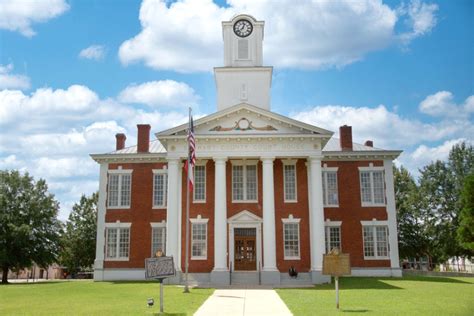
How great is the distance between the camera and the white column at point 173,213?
111 ft

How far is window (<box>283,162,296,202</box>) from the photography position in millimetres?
36688

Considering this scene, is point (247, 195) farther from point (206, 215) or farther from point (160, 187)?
point (160, 187)

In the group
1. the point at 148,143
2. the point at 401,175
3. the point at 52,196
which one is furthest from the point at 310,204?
the point at 401,175

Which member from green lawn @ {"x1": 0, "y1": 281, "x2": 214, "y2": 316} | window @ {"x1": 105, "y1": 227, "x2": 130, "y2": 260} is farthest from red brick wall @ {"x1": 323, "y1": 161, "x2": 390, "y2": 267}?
green lawn @ {"x1": 0, "y1": 281, "x2": 214, "y2": 316}

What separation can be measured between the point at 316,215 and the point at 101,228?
56.3 ft

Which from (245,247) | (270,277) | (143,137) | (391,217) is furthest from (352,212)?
(143,137)

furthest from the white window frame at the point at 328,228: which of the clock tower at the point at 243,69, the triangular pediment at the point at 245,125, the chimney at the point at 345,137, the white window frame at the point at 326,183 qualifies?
the clock tower at the point at 243,69

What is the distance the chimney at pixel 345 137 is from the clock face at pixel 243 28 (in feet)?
36.2

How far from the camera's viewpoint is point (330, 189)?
4031cm

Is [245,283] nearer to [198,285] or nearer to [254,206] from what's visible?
[198,285]

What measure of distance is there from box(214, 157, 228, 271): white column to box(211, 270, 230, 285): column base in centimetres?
22

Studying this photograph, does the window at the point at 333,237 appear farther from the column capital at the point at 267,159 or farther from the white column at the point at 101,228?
the white column at the point at 101,228

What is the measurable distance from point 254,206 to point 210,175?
3.88m

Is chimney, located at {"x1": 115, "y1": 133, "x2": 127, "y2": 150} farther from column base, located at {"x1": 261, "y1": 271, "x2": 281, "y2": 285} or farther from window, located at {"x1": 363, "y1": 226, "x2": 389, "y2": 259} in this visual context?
window, located at {"x1": 363, "y1": 226, "x2": 389, "y2": 259}
